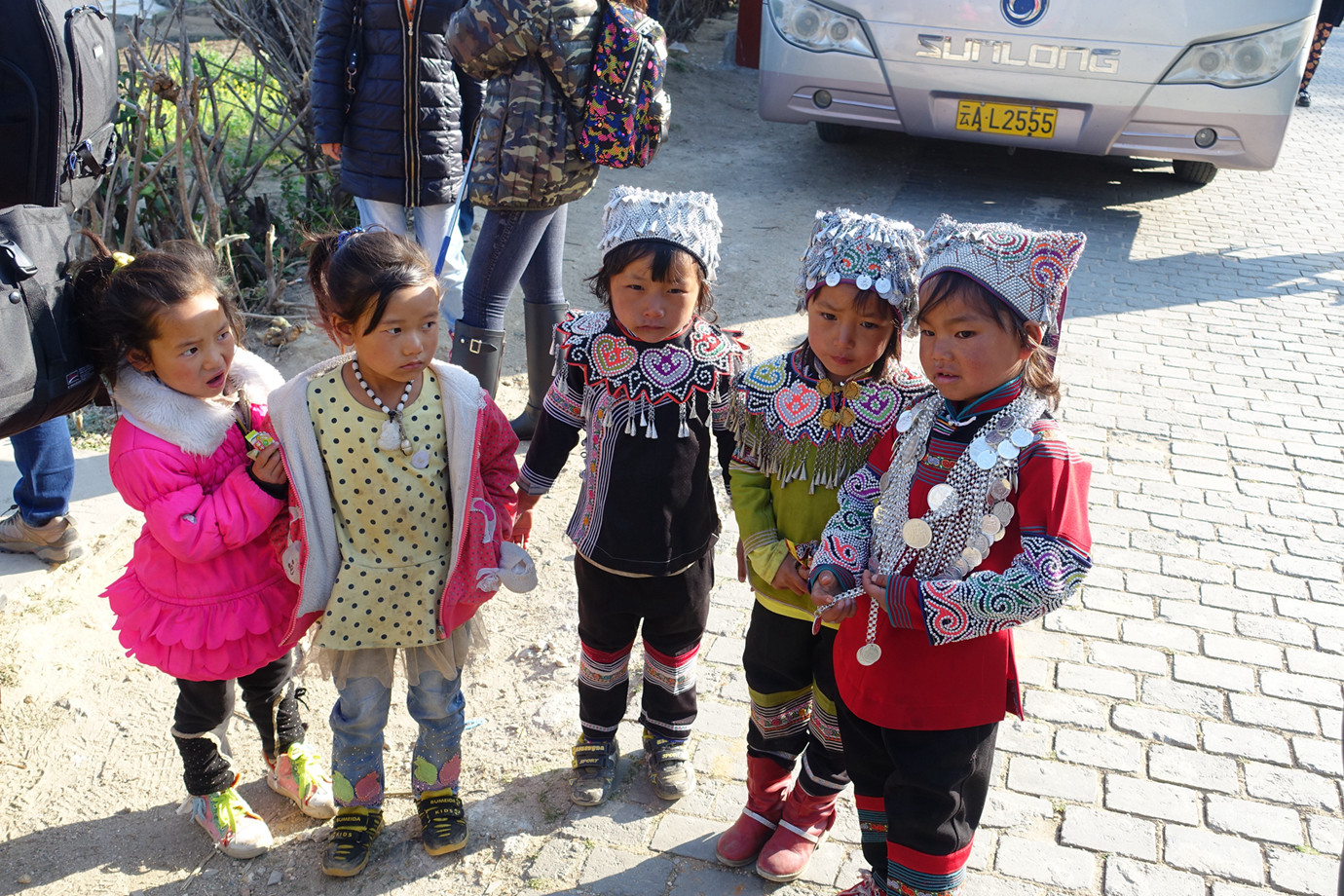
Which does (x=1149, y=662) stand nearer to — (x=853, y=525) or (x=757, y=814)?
(x=757, y=814)

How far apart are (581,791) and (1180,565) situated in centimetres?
224

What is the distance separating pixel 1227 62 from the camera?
614cm

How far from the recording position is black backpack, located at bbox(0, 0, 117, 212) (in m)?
2.21

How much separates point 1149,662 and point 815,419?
164cm

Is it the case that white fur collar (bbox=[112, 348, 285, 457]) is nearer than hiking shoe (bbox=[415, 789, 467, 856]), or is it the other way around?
white fur collar (bbox=[112, 348, 285, 457])

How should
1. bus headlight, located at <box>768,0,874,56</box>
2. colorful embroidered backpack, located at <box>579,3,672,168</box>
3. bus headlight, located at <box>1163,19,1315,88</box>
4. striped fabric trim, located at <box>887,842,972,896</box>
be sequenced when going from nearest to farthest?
striped fabric trim, located at <box>887,842,972,896</box>, colorful embroidered backpack, located at <box>579,3,672,168</box>, bus headlight, located at <box>1163,19,1315,88</box>, bus headlight, located at <box>768,0,874,56</box>

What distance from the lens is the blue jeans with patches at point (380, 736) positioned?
243 centimetres

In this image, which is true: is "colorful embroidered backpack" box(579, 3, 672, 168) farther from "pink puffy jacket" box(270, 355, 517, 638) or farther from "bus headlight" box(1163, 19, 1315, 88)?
"bus headlight" box(1163, 19, 1315, 88)

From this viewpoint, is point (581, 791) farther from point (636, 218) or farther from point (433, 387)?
point (636, 218)

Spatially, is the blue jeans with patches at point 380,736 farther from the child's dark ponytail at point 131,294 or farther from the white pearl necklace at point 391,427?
the child's dark ponytail at point 131,294

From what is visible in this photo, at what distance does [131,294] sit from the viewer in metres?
2.18

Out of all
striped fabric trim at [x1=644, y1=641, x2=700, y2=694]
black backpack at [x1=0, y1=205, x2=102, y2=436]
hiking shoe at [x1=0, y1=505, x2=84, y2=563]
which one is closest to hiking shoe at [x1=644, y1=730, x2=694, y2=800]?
striped fabric trim at [x1=644, y1=641, x2=700, y2=694]

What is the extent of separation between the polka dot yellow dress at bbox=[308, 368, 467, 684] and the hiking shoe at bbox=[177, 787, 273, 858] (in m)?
0.48

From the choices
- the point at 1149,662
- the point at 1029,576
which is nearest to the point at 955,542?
the point at 1029,576
